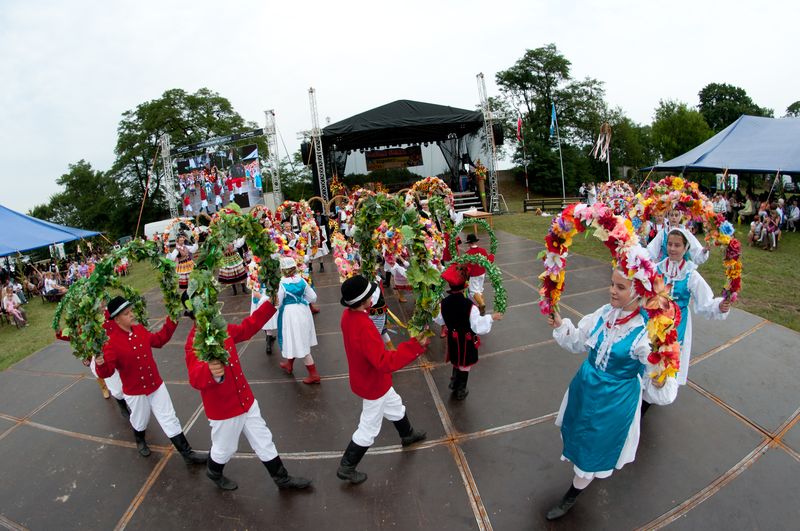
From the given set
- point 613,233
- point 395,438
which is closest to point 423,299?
point 613,233

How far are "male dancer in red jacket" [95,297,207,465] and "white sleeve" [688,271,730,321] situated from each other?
213 inches

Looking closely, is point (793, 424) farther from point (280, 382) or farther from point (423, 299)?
point (280, 382)

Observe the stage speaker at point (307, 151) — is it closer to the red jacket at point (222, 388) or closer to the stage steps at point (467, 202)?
the stage steps at point (467, 202)

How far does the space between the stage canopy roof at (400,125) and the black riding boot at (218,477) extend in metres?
18.6

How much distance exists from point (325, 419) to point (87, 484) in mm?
2455

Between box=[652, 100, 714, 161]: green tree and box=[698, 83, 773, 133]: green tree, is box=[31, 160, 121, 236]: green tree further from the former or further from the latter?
box=[698, 83, 773, 133]: green tree

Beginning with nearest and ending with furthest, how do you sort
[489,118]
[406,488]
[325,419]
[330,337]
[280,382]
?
[406,488]
[325,419]
[280,382]
[330,337]
[489,118]

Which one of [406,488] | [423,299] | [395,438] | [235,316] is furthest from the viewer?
[235,316]

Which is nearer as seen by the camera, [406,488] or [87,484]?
[406,488]

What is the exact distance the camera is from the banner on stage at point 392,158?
95.0 feet

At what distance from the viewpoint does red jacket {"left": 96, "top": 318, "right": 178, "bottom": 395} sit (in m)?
3.84

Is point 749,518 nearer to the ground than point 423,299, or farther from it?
nearer to the ground

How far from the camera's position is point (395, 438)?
4.30 meters

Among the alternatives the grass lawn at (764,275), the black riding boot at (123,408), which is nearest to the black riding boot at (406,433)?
the black riding boot at (123,408)
